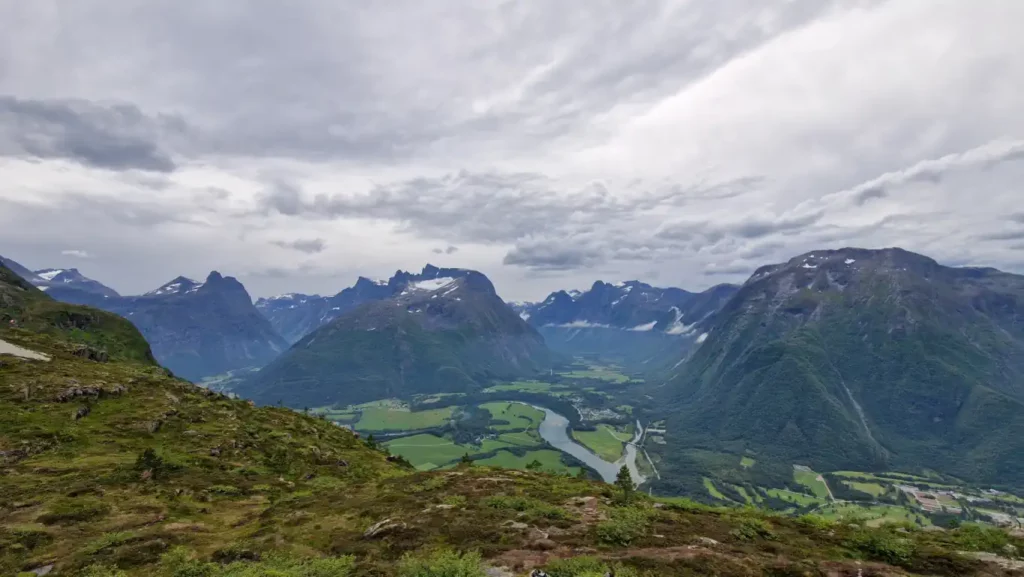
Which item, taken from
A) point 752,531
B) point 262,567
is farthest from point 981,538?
point 262,567

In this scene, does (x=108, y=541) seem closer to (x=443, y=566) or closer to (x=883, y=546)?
(x=443, y=566)

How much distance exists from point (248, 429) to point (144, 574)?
44368 mm

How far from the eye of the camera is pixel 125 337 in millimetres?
147375

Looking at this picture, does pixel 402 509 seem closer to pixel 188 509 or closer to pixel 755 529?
pixel 188 509

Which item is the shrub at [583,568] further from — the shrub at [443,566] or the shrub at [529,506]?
the shrub at [529,506]

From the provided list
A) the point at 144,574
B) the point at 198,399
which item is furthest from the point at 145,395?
the point at 144,574

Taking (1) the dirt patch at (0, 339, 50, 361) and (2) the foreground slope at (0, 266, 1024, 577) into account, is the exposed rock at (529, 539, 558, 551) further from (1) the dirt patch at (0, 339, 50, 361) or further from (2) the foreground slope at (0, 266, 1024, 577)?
A: (1) the dirt patch at (0, 339, 50, 361)

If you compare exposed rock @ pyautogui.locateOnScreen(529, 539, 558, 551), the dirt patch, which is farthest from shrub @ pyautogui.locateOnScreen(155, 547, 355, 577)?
the dirt patch

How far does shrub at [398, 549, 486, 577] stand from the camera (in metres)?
18.5

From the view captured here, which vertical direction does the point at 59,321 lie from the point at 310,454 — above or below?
above

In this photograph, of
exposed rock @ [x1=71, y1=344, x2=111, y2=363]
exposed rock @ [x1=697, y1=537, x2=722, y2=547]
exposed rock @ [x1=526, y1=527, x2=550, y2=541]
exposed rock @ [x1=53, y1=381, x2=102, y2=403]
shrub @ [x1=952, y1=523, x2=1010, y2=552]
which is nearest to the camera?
exposed rock @ [x1=697, y1=537, x2=722, y2=547]

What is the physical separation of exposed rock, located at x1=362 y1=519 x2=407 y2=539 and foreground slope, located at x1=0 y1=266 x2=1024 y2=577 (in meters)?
0.13

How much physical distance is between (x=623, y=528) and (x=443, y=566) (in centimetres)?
1111

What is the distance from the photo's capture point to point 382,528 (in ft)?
86.8
